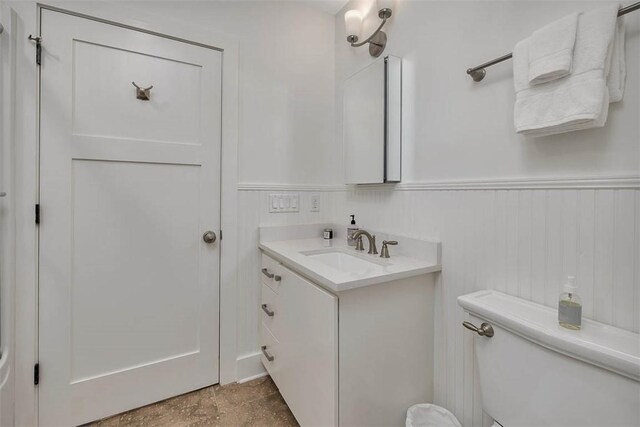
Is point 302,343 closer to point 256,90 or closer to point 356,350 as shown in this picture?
point 356,350

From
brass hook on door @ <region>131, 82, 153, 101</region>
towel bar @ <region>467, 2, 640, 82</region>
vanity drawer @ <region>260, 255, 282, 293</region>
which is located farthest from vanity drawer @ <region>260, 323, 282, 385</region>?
towel bar @ <region>467, 2, 640, 82</region>

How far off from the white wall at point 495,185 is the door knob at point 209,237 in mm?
945

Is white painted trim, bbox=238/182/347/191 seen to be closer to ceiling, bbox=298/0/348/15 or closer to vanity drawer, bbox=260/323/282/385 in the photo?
vanity drawer, bbox=260/323/282/385

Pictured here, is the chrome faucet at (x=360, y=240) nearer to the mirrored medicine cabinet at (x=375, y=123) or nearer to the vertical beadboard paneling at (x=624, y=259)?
the mirrored medicine cabinet at (x=375, y=123)

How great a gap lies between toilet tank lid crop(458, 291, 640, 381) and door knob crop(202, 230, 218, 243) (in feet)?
4.16

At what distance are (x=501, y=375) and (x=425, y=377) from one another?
43cm

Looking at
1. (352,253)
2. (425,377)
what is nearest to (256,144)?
(352,253)

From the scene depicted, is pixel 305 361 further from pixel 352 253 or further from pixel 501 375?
pixel 501 375

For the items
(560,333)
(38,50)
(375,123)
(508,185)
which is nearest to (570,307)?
(560,333)

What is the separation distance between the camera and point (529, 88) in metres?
0.88

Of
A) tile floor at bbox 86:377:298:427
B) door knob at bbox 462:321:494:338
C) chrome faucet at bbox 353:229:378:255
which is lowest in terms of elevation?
tile floor at bbox 86:377:298:427

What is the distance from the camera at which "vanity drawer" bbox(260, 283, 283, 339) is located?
144 cm

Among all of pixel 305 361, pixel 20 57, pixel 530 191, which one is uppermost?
pixel 20 57

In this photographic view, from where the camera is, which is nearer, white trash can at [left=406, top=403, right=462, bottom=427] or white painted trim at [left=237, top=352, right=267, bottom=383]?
white trash can at [left=406, top=403, right=462, bottom=427]
